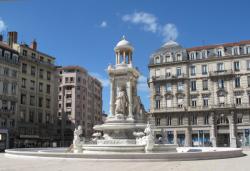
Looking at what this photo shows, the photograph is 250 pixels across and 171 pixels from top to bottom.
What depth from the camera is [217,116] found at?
64.5 meters

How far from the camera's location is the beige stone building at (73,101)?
89.7 metres

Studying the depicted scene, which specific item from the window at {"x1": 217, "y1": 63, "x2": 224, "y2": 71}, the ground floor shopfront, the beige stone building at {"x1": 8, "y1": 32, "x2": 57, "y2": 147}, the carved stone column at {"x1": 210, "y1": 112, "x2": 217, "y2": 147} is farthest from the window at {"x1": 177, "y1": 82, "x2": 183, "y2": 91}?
the beige stone building at {"x1": 8, "y1": 32, "x2": 57, "y2": 147}

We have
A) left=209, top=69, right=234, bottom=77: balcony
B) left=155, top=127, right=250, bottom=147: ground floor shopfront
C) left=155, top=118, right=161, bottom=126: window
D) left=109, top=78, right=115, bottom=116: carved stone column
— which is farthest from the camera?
left=155, top=118, right=161, bottom=126: window

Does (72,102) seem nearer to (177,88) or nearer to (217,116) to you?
(177,88)

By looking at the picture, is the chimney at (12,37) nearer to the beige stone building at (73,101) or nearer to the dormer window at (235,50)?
the beige stone building at (73,101)

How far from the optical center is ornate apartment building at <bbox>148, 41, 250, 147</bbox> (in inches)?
2501

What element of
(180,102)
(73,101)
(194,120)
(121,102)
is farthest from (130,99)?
(73,101)

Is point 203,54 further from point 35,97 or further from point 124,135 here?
point 124,135

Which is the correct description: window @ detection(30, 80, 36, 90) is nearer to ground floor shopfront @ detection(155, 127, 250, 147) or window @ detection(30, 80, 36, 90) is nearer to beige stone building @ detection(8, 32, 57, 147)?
beige stone building @ detection(8, 32, 57, 147)

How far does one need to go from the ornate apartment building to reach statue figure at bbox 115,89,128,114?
1378 inches

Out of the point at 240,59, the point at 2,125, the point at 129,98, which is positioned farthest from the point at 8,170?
the point at 240,59

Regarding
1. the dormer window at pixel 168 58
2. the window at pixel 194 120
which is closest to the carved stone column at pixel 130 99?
the window at pixel 194 120

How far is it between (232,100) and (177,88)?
11.2m

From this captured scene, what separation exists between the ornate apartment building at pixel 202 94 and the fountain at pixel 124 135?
34.4 metres
